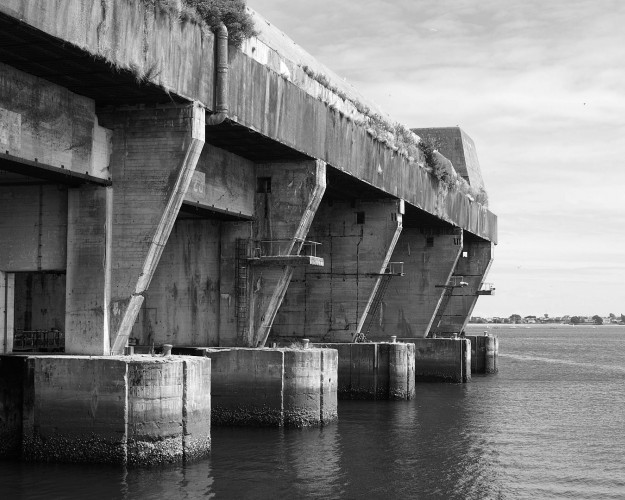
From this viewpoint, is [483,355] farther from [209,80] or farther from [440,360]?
[209,80]

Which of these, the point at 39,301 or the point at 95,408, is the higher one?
the point at 39,301

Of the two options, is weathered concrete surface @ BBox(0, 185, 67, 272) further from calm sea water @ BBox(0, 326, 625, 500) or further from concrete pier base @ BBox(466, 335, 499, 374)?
concrete pier base @ BBox(466, 335, 499, 374)

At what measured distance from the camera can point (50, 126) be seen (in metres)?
27.3

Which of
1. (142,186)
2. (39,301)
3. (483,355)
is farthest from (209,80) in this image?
(483,355)

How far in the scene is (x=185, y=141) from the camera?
96.1 feet

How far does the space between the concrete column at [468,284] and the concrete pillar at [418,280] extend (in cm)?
1217

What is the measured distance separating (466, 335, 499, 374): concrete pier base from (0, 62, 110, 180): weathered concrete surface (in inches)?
2083

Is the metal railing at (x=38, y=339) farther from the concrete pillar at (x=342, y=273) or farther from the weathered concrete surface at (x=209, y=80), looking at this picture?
the weathered concrete surface at (x=209, y=80)

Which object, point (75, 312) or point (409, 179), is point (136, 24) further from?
point (409, 179)

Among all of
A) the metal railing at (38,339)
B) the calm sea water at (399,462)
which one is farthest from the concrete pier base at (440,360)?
the metal railing at (38,339)

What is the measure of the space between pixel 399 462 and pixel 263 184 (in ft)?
41.3

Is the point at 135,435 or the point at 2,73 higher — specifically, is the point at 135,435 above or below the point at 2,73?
below

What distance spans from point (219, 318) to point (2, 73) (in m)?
15.4

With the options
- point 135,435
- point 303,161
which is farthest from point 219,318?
point 135,435
